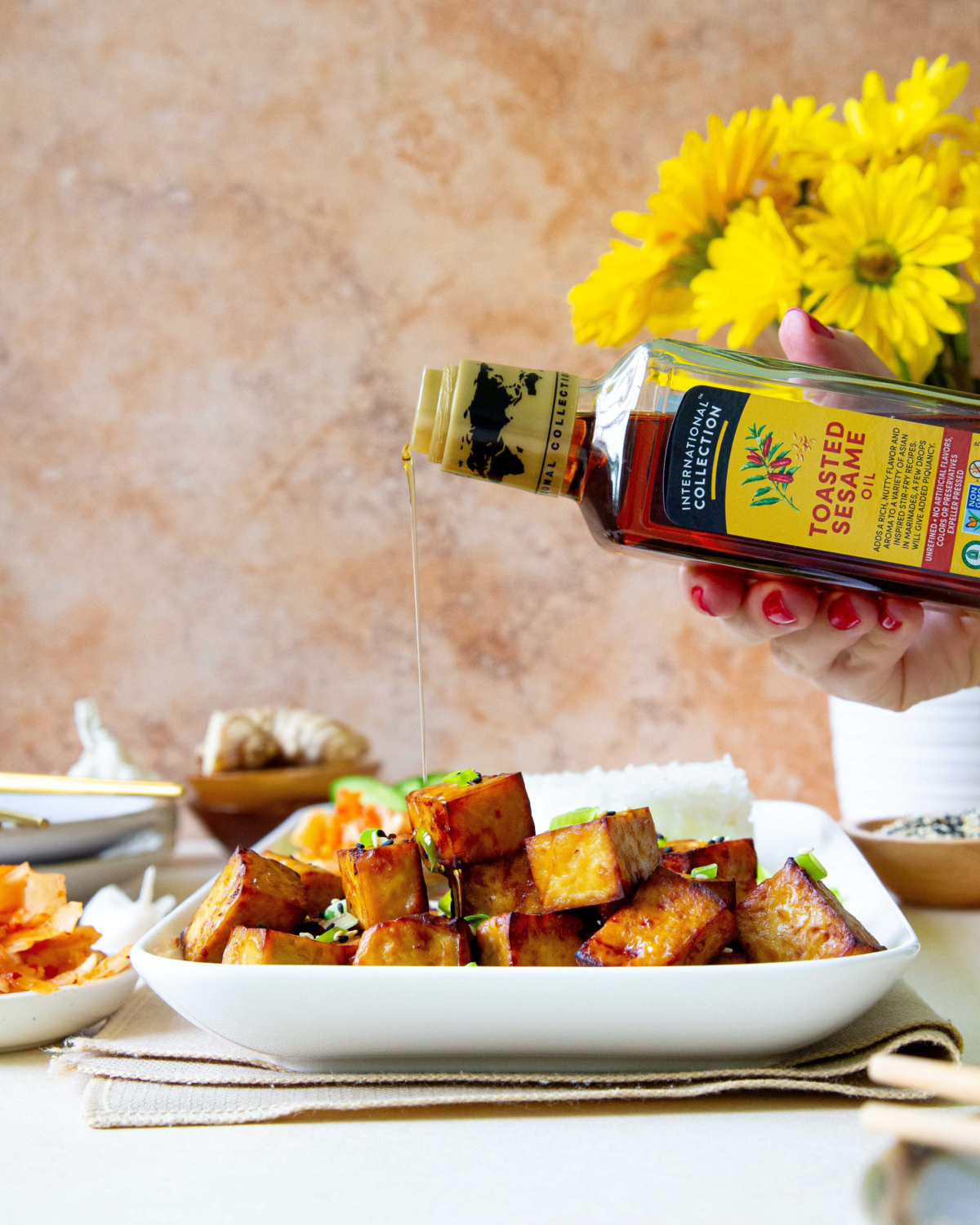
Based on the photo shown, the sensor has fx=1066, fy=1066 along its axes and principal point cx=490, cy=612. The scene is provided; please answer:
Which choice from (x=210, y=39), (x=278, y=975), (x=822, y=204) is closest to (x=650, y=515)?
(x=278, y=975)

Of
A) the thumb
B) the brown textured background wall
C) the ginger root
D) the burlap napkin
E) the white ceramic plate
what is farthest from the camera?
the brown textured background wall

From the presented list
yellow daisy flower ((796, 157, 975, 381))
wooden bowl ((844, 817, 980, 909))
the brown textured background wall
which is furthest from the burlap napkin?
the brown textured background wall

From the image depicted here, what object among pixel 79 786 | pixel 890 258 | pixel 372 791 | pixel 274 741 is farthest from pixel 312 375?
pixel 890 258

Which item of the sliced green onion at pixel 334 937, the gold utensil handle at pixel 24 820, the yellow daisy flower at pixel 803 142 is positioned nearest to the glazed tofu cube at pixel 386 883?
the sliced green onion at pixel 334 937

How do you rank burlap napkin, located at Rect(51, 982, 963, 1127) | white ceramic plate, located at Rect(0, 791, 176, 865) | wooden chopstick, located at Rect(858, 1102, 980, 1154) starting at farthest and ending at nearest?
white ceramic plate, located at Rect(0, 791, 176, 865) → burlap napkin, located at Rect(51, 982, 963, 1127) → wooden chopstick, located at Rect(858, 1102, 980, 1154)

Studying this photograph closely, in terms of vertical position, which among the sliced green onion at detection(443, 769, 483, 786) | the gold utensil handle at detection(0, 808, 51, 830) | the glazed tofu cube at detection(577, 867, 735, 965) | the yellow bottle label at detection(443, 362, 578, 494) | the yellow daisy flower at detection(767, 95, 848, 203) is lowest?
the gold utensil handle at detection(0, 808, 51, 830)

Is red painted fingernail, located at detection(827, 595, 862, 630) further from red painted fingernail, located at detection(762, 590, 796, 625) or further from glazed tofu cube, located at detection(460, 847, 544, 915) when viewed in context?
glazed tofu cube, located at detection(460, 847, 544, 915)

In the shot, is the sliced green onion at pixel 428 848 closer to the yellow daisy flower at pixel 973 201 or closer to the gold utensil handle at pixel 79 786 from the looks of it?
A: the gold utensil handle at pixel 79 786

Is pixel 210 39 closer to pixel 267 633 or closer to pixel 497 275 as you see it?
pixel 497 275
